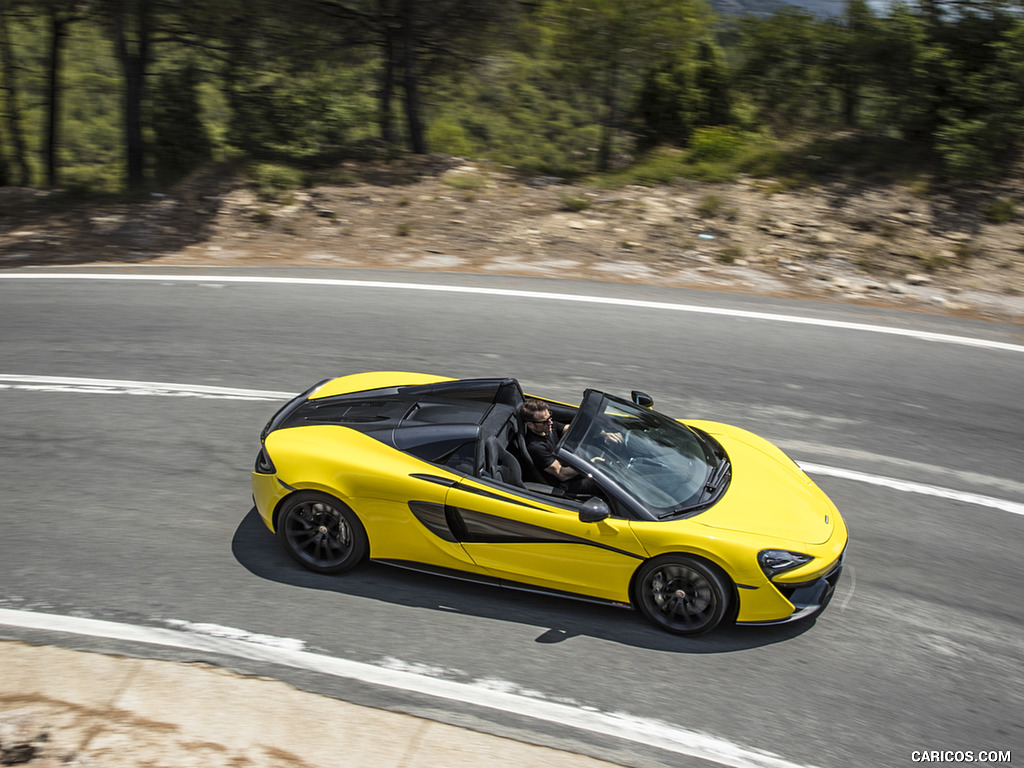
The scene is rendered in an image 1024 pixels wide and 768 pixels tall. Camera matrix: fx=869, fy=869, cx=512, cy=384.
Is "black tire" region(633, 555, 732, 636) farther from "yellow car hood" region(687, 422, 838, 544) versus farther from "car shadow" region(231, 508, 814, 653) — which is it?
"yellow car hood" region(687, 422, 838, 544)

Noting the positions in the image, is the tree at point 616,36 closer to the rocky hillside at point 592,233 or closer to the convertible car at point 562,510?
the rocky hillside at point 592,233

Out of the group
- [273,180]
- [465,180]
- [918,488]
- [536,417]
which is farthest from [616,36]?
[536,417]

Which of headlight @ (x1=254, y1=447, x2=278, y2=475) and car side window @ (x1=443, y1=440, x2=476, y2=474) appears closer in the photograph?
car side window @ (x1=443, y1=440, x2=476, y2=474)

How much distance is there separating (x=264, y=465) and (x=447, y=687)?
2.03 metres

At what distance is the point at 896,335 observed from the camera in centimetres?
1097

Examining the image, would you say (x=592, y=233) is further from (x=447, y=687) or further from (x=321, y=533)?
(x=447, y=687)

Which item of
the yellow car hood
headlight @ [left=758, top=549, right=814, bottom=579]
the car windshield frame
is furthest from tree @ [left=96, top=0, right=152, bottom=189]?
headlight @ [left=758, top=549, right=814, bottom=579]

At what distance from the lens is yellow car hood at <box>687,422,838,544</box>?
5.46m

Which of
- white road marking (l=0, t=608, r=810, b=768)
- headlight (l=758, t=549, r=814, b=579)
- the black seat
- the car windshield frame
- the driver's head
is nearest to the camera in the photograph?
white road marking (l=0, t=608, r=810, b=768)

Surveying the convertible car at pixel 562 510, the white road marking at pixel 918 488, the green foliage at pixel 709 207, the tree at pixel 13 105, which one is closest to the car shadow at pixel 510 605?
the convertible car at pixel 562 510

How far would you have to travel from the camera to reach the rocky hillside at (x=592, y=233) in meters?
13.2

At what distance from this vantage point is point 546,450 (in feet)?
19.7

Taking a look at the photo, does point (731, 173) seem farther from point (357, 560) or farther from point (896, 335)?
point (357, 560)

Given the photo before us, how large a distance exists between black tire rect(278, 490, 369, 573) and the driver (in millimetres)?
1282
